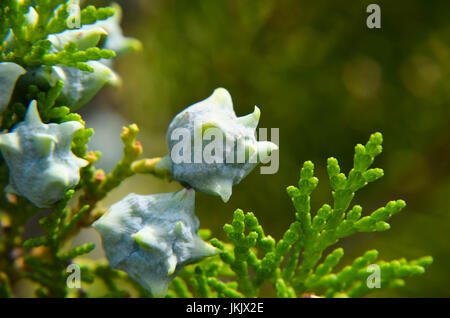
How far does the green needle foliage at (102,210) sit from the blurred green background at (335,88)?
0.73 meters

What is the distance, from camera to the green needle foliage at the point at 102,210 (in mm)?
1025

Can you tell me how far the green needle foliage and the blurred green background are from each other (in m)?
0.73

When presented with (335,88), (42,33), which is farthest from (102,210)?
(335,88)

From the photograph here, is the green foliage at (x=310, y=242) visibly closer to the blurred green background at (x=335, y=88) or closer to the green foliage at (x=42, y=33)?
the green foliage at (x=42, y=33)

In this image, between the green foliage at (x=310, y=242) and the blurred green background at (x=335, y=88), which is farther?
the blurred green background at (x=335, y=88)

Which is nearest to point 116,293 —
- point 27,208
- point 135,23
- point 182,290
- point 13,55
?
point 182,290

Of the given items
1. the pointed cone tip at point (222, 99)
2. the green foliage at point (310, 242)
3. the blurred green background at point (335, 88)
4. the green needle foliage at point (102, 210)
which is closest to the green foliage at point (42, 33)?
the green needle foliage at point (102, 210)

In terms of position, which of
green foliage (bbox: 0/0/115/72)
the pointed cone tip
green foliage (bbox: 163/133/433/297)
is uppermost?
green foliage (bbox: 0/0/115/72)

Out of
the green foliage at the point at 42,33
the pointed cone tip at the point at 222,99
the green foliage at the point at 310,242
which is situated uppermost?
the green foliage at the point at 42,33

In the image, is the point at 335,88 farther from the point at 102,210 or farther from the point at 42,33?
the point at 42,33

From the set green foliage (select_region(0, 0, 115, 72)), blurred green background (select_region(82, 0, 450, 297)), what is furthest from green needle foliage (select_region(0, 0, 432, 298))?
blurred green background (select_region(82, 0, 450, 297))

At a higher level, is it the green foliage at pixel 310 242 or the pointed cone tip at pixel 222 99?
the pointed cone tip at pixel 222 99

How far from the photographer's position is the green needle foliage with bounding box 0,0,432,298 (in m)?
1.03

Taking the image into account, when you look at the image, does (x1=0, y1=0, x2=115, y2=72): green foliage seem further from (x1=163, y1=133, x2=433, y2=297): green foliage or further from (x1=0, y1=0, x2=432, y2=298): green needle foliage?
(x1=163, y1=133, x2=433, y2=297): green foliage
